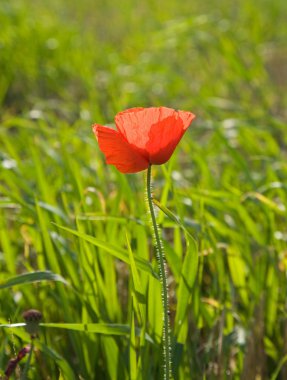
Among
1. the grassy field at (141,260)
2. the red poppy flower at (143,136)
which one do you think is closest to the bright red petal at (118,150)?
the red poppy flower at (143,136)

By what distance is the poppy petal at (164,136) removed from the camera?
0.93 metres

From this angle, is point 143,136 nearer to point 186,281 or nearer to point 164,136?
point 164,136

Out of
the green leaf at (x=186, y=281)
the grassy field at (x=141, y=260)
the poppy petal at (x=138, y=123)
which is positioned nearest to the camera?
the poppy petal at (x=138, y=123)

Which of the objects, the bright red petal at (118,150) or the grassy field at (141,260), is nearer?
the bright red petal at (118,150)

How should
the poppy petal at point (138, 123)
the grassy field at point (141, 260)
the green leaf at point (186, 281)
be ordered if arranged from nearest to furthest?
the poppy petal at point (138, 123), the green leaf at point (186, 281), the grassy field at point (141, 260)

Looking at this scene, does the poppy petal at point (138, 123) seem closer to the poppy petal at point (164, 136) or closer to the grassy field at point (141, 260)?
the poppy petal at point (164, 136)

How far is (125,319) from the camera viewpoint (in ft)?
4.94

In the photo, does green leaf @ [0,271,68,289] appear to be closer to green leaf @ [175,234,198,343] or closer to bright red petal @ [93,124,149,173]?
green leaf @ [175,234,198,343]

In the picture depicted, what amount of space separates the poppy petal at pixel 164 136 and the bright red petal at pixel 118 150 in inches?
0.7

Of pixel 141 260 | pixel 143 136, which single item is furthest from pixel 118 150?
pixel 141 260

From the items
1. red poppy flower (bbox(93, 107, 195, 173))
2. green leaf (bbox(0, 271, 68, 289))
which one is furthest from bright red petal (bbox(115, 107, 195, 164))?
green leaf (bbox(0, 271, 68, 289))

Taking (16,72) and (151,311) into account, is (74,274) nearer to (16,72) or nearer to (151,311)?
(151,311)

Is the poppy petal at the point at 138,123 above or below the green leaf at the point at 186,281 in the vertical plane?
above

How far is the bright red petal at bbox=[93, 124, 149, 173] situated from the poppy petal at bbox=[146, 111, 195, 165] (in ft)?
0.06
